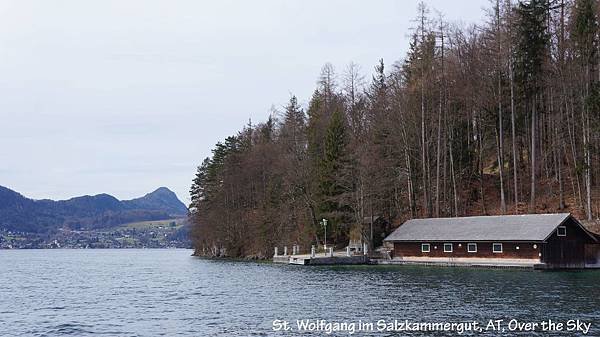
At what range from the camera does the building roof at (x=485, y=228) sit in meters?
44.8

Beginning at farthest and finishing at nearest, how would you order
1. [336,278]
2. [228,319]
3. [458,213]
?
[458,213]
[336,278]
[228,319]

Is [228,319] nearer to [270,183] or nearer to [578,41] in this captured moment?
[578,41]

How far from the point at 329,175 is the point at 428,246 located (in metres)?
16.9

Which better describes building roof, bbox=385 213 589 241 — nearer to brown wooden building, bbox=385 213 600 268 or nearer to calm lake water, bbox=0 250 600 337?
brown wooden building, bbox=385 213 600 268

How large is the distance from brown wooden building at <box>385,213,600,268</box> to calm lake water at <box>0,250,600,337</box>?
325cm

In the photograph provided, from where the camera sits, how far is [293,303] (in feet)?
92.1

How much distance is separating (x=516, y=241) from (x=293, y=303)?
23173mm

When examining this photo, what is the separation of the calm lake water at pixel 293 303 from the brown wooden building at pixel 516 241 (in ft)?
10.7

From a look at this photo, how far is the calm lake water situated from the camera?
22.3 meters

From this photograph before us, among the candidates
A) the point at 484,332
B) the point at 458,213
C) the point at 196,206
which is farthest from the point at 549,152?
the point at 196,206

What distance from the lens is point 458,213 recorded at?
199ft

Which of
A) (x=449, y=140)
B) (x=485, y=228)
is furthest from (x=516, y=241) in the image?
(x=449, y=140)

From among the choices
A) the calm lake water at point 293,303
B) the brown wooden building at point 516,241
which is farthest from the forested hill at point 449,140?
the calm lake water at point 293,303

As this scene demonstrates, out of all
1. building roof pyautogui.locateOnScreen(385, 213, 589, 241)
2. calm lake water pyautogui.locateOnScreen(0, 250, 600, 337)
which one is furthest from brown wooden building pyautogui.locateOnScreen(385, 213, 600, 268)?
calm lake water pyautogui.locateOnScreen(0, 250, 600, 337)
